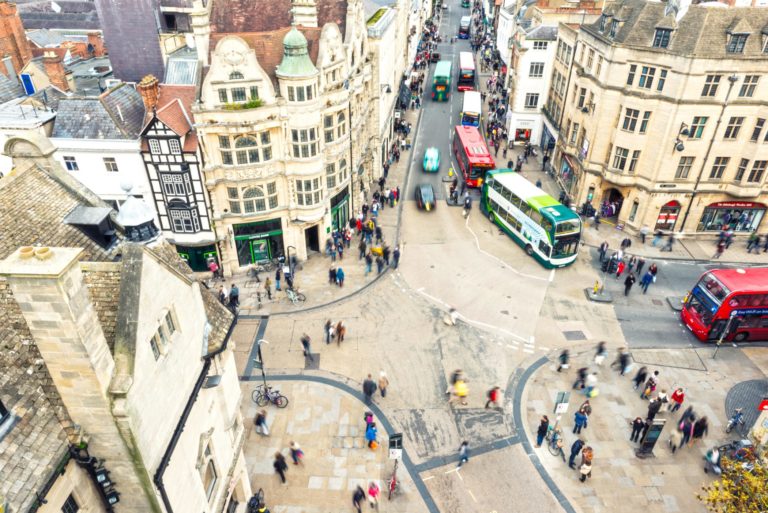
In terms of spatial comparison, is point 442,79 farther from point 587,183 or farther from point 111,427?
point 111,427

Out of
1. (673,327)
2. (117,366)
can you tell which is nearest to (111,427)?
(117,366)

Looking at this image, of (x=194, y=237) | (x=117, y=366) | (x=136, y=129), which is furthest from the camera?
(x=194, y=237)

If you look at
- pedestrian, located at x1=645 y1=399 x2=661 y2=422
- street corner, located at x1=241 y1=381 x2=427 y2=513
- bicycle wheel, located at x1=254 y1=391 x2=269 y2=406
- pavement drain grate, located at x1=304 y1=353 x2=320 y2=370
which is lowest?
pavement drain grate, located at x1=304 y1=353 x2=320 y2=370

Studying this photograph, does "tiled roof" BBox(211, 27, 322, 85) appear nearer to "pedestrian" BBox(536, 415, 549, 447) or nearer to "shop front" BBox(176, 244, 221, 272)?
"shop front" BBox(176, 244, 221, 272)

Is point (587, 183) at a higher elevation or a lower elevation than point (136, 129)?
lower

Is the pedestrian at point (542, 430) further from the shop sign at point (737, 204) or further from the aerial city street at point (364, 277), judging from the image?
the shop sign at point (737, 204)

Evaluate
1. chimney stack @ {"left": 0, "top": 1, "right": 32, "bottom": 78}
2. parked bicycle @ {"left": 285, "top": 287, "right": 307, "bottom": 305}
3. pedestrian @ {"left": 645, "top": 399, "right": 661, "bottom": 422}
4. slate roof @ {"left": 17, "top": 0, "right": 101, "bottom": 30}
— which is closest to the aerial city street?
parked bicycle @ {"left": 285, "top": 287, "right": 307, "bottom": 305}
